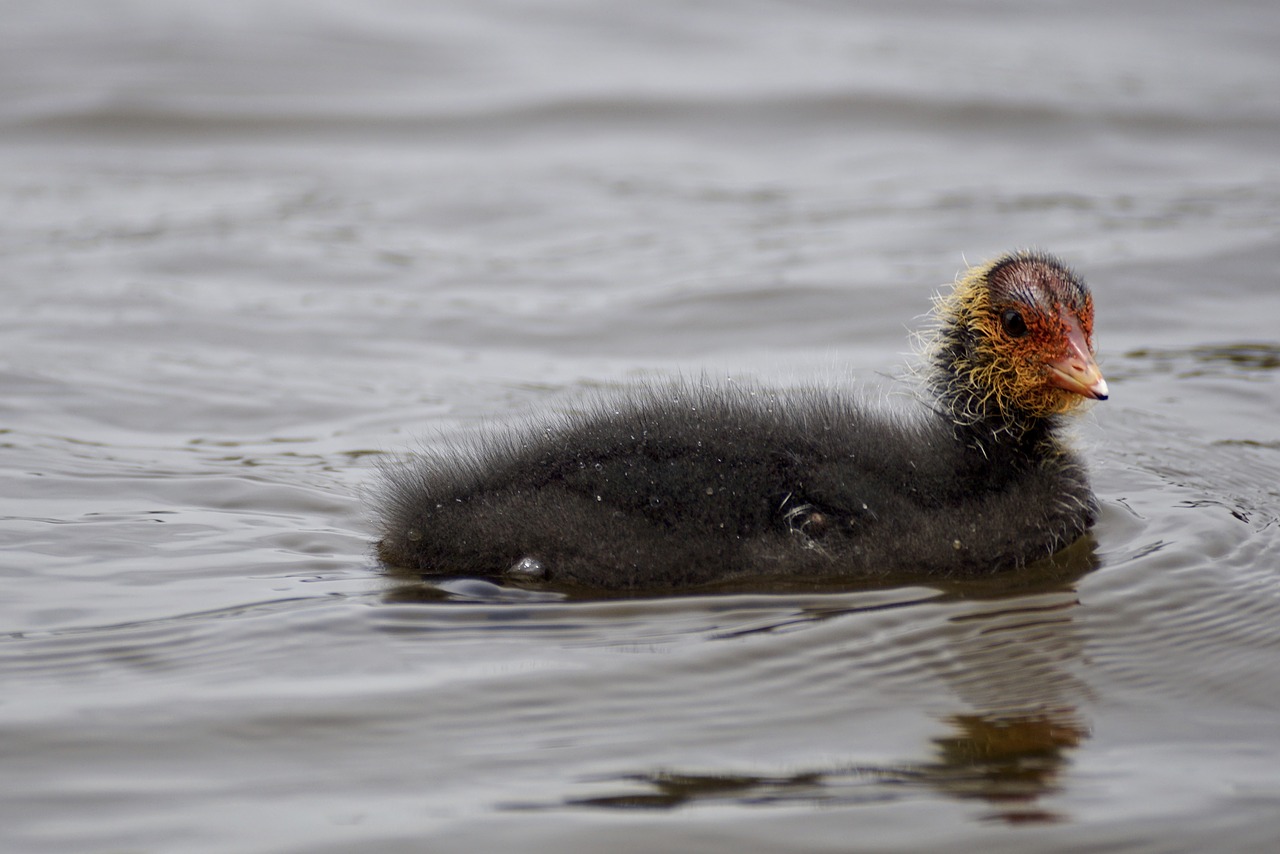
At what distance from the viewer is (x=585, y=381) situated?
23.3 ft

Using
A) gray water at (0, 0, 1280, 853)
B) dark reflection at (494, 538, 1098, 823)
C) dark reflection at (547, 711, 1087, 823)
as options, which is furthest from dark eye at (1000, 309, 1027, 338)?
dark reflection at (547, 711, 1087, 823)

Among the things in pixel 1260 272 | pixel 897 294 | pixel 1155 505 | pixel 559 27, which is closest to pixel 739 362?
pixel 897 294

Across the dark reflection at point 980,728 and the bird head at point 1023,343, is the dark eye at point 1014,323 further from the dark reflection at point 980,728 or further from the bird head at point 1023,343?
the dark reflection at point 980,728

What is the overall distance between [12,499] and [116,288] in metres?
3.45

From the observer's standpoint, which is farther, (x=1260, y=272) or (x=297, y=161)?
(x=297, y=161)

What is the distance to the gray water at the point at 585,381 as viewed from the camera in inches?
139

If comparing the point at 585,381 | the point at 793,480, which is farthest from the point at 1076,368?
the point at 585,381

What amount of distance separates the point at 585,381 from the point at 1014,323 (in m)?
2.75

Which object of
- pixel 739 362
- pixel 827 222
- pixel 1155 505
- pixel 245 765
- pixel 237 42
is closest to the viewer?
pixel 245 765

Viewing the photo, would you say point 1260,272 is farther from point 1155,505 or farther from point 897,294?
point 1155,505

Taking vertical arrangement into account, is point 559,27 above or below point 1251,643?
above

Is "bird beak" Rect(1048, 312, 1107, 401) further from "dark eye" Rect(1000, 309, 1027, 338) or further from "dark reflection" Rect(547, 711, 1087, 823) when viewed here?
"dark reflection" Rect(547, 711, 1087, 823)

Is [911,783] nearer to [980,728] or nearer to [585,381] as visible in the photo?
[980,728]

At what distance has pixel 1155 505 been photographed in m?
5.33
